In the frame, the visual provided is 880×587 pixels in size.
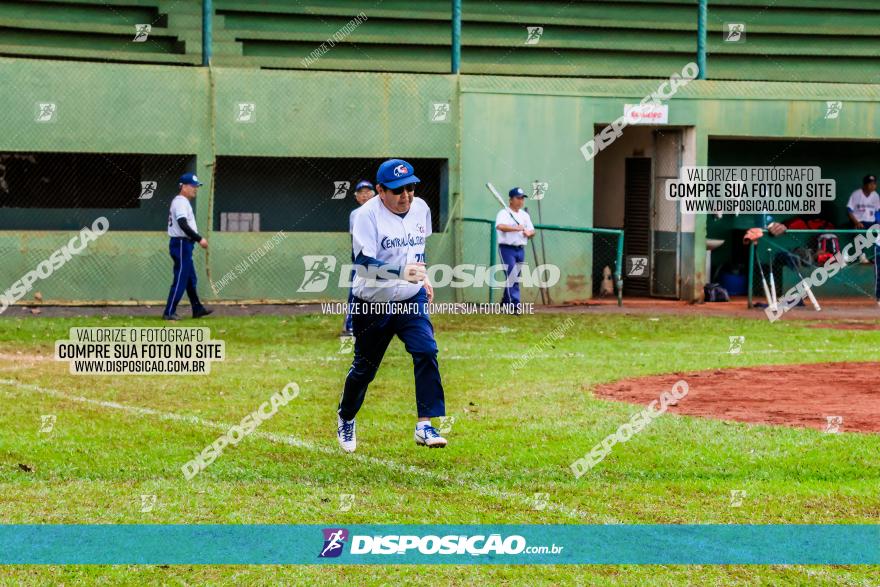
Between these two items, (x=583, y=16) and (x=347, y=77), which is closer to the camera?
(x=347, y=77)

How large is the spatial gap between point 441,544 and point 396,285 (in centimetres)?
267

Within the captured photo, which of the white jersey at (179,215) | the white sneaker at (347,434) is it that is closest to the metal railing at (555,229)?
the white jersey at (179,215)

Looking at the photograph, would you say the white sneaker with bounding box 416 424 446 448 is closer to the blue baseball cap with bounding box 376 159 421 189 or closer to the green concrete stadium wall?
the blue baseball cap with bounding box 376 159 421 189

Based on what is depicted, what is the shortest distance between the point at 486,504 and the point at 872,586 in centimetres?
244

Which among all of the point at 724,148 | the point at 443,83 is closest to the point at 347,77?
the point at 443,83

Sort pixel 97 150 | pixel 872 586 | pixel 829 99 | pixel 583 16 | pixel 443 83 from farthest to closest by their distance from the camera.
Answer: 1. pixel 583 16
2. pixel 829 99
3. pixel 443 83
4. pixel 97 150
5. pixel 872 586

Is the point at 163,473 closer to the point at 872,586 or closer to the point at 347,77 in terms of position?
the point at 872,586

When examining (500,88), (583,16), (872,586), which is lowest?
(872,586)

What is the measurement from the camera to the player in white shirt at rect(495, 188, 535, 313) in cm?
2083

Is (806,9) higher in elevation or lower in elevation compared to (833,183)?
higher

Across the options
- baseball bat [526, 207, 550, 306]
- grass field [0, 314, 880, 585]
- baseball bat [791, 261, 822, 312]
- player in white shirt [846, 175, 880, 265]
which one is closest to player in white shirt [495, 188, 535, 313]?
baseball bat [526, 207, 550, 306]

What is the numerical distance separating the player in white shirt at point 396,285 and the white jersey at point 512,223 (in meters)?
11.3

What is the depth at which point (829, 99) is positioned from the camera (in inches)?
976

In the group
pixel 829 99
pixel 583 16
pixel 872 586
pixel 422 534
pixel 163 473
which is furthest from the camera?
pixel 583 16
